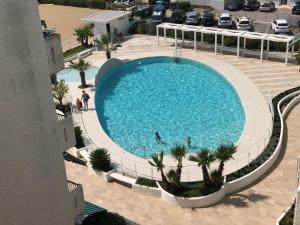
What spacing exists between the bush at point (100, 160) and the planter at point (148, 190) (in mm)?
2239

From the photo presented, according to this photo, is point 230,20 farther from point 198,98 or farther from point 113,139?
point 113,139

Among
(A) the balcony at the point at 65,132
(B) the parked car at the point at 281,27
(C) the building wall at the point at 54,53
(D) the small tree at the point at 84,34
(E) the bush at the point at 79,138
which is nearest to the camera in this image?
(C) the building wall at the point at 54,53

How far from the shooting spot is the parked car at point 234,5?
180 feet

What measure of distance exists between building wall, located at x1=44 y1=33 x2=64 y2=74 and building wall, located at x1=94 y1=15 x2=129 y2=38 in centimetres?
3043

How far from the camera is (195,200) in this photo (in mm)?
22016

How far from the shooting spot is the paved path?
2111 centimetres

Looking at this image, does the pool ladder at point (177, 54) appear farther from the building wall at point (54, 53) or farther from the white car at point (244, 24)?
the building wall at point (54, 53)

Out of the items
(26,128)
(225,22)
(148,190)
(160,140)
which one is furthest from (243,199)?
(225,22)

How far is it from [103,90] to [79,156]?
11212 millimetres

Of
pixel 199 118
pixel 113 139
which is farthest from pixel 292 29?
pixel 113 139

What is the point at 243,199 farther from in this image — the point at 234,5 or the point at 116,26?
the point at 234,5

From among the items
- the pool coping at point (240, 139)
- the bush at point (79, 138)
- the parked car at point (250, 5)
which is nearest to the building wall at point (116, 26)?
the pool coping at point (240, 139)

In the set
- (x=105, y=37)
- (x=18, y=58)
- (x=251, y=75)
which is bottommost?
(x=251, y=75)

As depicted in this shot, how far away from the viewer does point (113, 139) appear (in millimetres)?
29750
